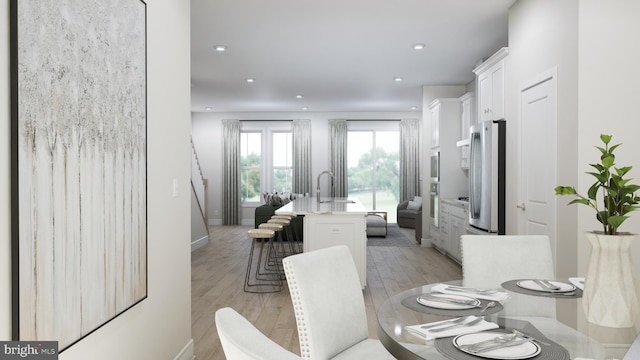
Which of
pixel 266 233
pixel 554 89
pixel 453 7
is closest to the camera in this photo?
pixel 554 89

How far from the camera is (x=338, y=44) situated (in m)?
5.69

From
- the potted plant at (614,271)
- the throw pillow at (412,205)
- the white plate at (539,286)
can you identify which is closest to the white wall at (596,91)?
the white plate at (539,286)

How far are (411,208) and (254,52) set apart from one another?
19.2ft

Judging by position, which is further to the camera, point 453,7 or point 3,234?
point 453,7

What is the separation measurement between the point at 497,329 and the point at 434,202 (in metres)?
6.68

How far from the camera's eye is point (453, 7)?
14.6 feet

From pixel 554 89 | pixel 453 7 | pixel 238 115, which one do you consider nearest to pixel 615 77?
pixel 554 89

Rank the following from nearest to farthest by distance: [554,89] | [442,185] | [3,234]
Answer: [3,234] → [554,89] → [442,185]

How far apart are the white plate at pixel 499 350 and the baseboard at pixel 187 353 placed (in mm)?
2055

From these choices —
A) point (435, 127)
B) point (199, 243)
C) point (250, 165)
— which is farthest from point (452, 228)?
point (250, 165)

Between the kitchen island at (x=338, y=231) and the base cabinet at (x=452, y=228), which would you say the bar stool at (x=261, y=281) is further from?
the base cabinet at (x=452, y=228)

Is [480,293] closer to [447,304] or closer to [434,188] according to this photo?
[447,304]

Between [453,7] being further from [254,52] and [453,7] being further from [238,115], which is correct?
[238,115]

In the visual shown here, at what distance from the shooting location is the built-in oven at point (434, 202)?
25.7ft
